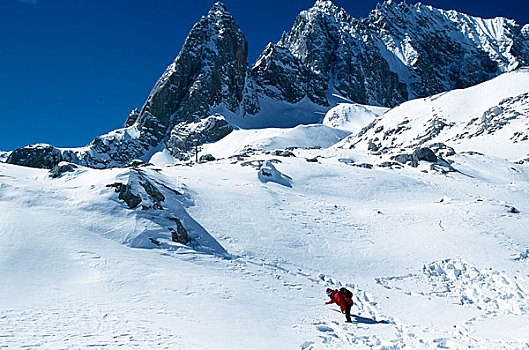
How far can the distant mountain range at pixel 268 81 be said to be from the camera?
106312 mm

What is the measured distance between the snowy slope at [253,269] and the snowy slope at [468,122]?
26.4 metres

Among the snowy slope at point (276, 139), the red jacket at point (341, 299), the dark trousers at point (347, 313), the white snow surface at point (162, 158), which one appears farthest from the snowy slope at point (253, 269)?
the white snow surface at point (162, 158)

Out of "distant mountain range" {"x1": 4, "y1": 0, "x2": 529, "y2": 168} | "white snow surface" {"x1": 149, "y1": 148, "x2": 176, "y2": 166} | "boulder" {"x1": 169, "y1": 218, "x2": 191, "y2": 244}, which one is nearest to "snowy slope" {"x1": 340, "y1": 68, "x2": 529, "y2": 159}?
"boulder" {"x1": 169, "y1": 218, "x2": 191, "y2": 244}

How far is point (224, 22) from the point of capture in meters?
138

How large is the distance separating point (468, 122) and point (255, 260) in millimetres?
54879

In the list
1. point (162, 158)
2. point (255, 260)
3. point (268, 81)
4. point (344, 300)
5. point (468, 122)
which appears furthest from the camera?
point (268, 81)

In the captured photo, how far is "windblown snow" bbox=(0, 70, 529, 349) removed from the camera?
8.46 m

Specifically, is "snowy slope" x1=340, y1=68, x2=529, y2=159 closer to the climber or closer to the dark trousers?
the climber

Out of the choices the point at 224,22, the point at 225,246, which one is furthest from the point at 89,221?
the point at 224,22

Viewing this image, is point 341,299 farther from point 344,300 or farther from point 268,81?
point 268,81

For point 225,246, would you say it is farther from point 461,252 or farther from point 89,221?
point 461,252

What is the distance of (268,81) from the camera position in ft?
468

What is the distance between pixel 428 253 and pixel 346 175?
14359mm

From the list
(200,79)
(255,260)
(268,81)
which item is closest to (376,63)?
(268,81)
